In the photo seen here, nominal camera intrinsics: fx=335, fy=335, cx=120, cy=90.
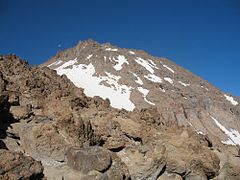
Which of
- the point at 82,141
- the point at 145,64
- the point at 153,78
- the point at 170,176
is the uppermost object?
the point at 145,64

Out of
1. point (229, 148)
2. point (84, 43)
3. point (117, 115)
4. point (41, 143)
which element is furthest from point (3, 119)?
point (84, 43)

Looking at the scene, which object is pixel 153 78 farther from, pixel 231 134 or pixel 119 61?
pixel 231 134

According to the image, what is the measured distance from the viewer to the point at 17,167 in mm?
14141

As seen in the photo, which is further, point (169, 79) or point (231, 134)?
point (169, 79)

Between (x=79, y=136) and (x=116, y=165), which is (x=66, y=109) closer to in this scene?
(x=79, y=136)

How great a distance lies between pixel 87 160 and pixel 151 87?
5358 centimetres

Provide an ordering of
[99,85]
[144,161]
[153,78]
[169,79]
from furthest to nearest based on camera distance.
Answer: [169,79], [153,78], [99,85], [144,161]

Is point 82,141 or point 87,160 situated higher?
point 82,141

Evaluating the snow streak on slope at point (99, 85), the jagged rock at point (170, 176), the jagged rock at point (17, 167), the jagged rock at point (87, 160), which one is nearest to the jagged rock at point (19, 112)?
the jagged rock at point (87, 160)

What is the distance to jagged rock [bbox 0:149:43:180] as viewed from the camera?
1365cm

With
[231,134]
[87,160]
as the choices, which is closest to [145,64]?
[231,134]

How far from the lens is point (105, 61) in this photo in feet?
267

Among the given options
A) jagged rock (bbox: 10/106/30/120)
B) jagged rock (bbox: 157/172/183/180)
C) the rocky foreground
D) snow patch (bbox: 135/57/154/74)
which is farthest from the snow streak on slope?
jagged rock (bbox: 10/106/30/120)

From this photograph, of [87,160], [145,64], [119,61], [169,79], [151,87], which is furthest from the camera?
[145,64]
